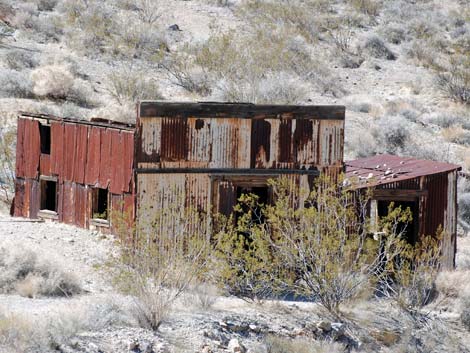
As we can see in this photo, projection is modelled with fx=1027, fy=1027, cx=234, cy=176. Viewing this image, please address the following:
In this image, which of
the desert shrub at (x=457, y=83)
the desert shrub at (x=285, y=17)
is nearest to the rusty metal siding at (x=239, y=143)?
the desert shrub at (x=457, y=83)

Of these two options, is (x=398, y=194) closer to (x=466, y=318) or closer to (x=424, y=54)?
(x=466, y=318)

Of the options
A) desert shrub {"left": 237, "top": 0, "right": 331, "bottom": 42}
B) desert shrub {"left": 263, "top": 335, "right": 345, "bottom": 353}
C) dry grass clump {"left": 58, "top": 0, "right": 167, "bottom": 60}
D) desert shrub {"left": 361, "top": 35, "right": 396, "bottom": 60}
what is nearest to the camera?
desert shrub {"left": 263, "top": 335, "right": 345, "bottom": 353}

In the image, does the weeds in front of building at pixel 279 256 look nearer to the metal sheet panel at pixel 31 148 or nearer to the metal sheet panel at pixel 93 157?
the metal sheet panel at pixel 93 157

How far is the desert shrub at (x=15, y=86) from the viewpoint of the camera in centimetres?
3381

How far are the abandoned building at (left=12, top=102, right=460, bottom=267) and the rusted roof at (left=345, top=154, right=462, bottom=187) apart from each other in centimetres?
3

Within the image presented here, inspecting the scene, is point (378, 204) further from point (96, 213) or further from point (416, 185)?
point (96, 213)

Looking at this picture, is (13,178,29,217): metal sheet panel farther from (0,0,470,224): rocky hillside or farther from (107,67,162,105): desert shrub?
(107,67,162,105): desert shrub

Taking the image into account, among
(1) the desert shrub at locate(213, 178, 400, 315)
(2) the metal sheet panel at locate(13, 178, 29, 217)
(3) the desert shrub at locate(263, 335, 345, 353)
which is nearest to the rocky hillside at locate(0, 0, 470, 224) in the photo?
(2) the metal sheet panel at locate(13, 178, 29, 217)

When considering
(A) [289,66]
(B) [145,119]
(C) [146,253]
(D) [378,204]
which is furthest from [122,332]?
(A) [289,66]

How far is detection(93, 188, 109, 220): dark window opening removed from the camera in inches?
866

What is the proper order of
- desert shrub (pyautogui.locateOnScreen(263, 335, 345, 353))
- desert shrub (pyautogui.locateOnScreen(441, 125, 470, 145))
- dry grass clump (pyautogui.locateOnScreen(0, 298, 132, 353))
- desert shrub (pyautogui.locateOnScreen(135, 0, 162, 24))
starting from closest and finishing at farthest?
dry grass clump (pyautogui.locateOnScreen(0, 298, 132, 353))
desert shrub (pyautogui.locateOnScreen(263, 335, 345, 353))
desert shrub (pyautogui.locateOnScreen(441, 125, 470, 145))
desert shrub (pyautogui.locateOnScreen(135, 0, 162, 24))

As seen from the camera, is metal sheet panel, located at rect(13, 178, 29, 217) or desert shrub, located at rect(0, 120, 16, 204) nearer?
metal sheet panel, located at rect(13, 178, 29, 217)

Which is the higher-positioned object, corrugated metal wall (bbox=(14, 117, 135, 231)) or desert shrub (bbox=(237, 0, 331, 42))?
desert shrub (bbox=(237, 0, 331, 42))

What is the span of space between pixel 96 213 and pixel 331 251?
20.2 ft
